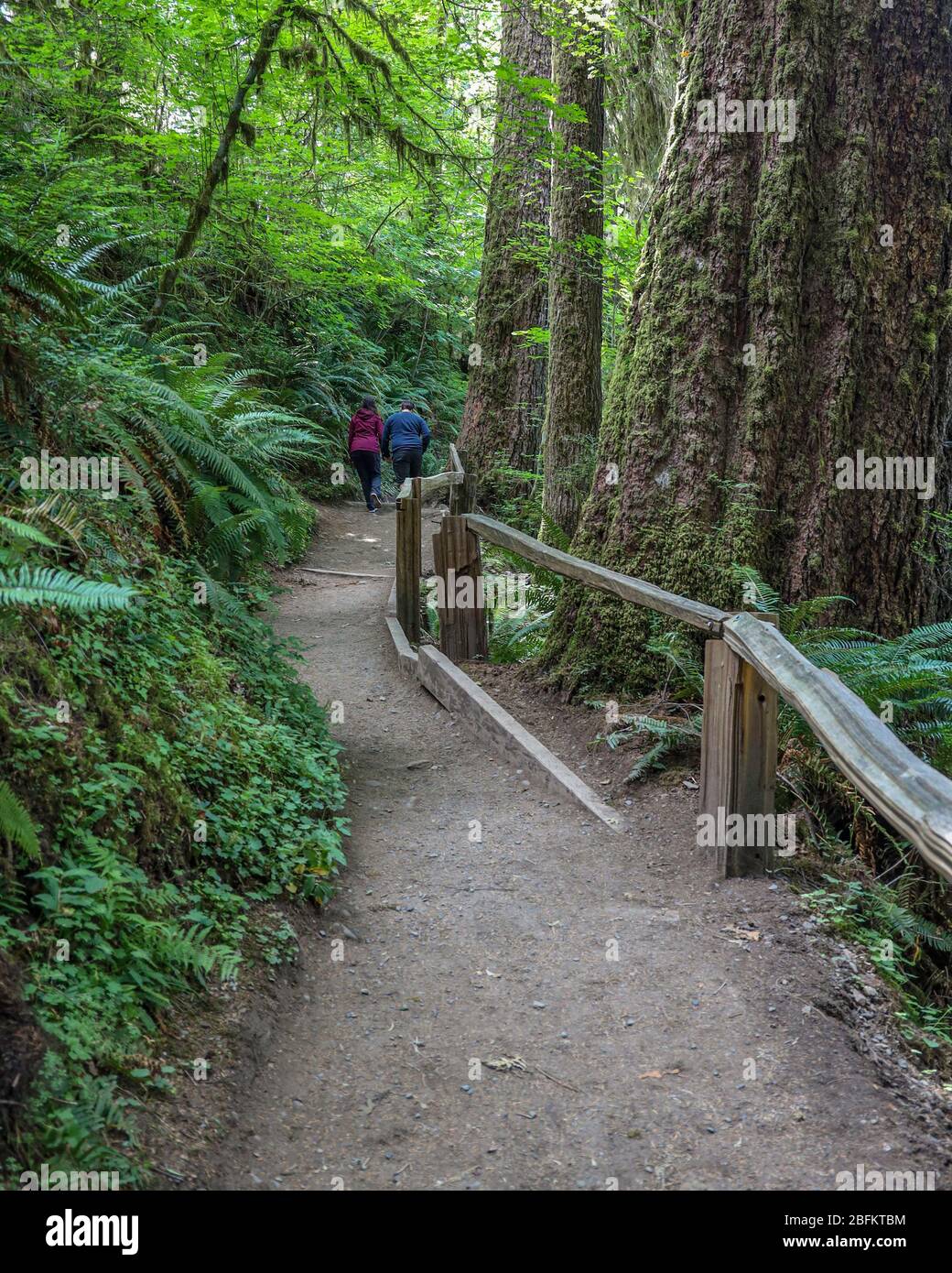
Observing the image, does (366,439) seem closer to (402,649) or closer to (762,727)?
(402,649)

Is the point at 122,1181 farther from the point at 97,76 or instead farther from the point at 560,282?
the point at 97,76

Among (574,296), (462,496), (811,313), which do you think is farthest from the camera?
(574,296)

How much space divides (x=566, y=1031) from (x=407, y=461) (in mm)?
13829

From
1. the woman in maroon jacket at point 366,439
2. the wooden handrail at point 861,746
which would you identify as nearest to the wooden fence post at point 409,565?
the wooden handrail at point 861,746

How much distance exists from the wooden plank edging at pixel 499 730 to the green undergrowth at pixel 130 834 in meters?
1.25

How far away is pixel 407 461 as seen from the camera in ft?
54.6

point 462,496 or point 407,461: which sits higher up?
point 407,461

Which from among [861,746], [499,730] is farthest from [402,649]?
[861,746]

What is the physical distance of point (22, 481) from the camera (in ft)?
14.2

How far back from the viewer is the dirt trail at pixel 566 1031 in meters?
A: 2.97

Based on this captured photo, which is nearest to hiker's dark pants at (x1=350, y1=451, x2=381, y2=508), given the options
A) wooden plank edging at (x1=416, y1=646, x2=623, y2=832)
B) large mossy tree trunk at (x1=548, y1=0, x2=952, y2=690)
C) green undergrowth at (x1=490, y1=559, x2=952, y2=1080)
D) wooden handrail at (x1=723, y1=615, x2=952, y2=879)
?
wooden plank edging at (x1=416, y1=646, x2=623, y2=832)

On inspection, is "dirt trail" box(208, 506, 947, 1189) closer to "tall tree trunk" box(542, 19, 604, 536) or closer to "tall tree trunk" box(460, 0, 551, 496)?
"tall tree trunk" box(542, 19, 604, 536)

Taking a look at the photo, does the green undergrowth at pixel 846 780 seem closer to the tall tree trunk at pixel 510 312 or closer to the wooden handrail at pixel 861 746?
the wooden handrail at pixel 861 746

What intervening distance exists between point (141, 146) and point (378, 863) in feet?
34.7
